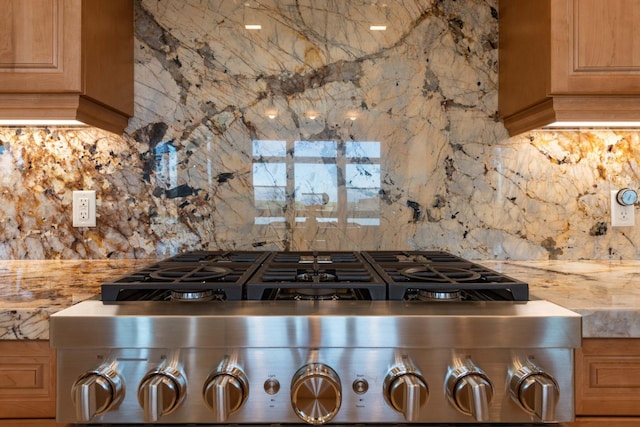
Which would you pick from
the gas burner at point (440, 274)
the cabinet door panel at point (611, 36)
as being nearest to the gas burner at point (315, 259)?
the gas burner at point (440, 274)

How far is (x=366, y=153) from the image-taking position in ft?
5.01

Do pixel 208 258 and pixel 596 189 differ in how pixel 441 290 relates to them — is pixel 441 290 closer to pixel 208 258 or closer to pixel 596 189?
pixel 208 258

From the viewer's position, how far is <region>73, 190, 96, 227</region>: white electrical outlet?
1.49 m

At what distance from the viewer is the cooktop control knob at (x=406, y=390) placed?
2.39ft

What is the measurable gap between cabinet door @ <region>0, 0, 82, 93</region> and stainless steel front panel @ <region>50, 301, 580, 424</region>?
2.21ft

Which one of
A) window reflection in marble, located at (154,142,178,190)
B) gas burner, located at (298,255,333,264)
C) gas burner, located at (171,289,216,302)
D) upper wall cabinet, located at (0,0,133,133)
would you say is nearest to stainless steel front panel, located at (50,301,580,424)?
gas burner, located at (171,289,216,302)

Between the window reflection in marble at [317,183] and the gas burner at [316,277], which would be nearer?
the gas burner at [316,277]

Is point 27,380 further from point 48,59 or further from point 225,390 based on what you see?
point 48,59

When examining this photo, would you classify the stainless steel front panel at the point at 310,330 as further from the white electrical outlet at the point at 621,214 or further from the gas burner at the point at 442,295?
the white electrical outlet at the point at 621,214

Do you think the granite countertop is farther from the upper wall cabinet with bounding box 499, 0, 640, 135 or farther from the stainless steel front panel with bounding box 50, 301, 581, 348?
the upper wall cabinet with bounding box 499, 0, 640, 135

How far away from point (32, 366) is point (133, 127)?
84 cm

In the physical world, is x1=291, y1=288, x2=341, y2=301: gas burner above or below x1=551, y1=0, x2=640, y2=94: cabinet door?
below

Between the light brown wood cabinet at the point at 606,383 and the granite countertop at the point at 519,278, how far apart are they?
0.04 metres

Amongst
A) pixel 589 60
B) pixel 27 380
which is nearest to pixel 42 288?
pixel 27 380
